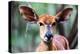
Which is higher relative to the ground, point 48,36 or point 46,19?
point 46,19

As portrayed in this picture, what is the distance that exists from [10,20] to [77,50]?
758mm

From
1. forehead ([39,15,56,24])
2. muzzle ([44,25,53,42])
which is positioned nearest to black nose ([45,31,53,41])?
muzzle ([44,25,53,42])

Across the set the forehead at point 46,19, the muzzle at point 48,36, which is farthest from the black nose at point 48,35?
the forehead at point 46,19

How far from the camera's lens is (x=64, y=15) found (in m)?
1.71

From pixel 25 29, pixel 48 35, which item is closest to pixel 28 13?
pixel 25 29

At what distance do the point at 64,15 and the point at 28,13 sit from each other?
Answer: 0.38 metres

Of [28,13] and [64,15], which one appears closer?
[28,13]

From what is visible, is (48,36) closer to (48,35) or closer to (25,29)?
(48,35)

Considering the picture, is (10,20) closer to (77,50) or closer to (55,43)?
(55,43)

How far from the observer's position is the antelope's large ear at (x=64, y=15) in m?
1.68

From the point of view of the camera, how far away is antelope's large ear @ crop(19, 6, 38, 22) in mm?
1565

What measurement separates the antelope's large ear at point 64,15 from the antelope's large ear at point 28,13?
0.24m

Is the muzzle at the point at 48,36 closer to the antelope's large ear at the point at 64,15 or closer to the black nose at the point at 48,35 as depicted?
the black nose at the point at 48,35

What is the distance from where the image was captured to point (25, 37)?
1556 mm
